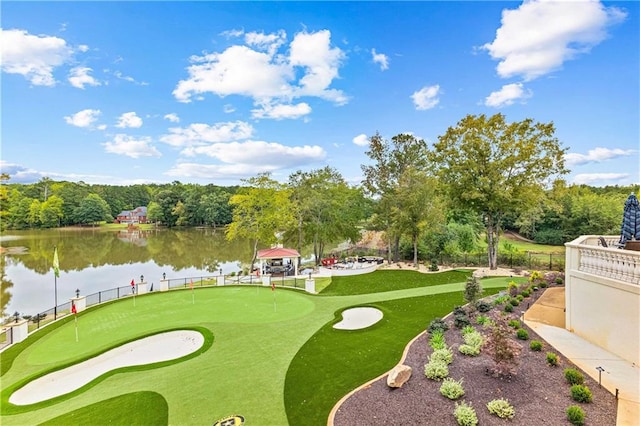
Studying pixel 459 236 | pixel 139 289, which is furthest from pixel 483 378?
pixel 459 236

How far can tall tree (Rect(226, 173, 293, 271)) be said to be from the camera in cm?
2703

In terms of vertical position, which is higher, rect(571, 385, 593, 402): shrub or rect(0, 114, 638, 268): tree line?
rect(0, 114, 638, 268): tree line

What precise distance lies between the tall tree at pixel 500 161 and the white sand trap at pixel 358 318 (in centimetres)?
1190

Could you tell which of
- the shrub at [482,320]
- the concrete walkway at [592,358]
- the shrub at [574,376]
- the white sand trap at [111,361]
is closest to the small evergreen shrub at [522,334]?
the concrete walkway at [592,358]

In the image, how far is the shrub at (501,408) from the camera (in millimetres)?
5691

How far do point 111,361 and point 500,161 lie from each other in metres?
23.7

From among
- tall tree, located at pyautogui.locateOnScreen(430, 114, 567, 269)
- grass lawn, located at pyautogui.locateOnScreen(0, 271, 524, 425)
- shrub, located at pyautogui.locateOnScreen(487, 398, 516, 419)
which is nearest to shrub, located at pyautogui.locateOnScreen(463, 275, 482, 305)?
grass lawn, located at pyautogui.locateOnScreen(0, 271, 524, 425)

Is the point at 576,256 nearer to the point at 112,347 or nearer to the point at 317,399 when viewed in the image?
the point at 317,399

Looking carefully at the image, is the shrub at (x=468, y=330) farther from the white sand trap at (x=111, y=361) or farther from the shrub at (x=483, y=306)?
the white sand trap at (x=111, y=361)

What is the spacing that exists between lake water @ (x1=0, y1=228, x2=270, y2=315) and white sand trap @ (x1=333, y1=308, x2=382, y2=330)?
52.9ft

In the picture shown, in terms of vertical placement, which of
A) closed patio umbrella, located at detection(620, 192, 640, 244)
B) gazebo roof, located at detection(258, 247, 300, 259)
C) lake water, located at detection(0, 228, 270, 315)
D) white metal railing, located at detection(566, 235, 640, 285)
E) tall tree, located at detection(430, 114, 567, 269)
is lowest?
lake water, located at detection(0, 228, 270, 315)

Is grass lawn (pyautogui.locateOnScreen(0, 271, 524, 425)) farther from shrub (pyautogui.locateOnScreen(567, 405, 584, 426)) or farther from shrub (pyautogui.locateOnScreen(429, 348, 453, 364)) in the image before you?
shrub (pyautogui.locateOnScreen(567, 405, 584, 426))

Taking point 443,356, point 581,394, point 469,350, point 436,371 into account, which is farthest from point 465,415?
point 469,350

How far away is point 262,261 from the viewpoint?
2420 cm
